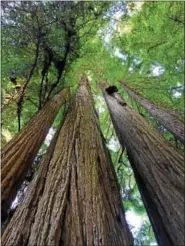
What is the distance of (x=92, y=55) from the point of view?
5652mm

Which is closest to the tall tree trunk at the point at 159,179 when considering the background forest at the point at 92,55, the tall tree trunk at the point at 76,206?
the tall tree trunk at the point at 76,206

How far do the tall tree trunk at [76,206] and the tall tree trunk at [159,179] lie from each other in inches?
8.5

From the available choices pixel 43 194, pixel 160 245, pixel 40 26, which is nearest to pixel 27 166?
pixel 43 194

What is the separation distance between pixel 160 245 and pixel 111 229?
39cm

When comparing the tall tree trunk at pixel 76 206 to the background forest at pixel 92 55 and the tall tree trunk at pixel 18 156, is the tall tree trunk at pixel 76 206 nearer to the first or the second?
the tall tree trunk at pixel 18 156

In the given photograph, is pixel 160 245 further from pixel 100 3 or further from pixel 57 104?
pixel 100 3

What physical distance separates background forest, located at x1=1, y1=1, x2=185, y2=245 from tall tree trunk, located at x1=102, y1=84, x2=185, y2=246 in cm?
74

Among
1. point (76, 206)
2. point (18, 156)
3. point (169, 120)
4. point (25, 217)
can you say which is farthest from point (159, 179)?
point (169, 120)

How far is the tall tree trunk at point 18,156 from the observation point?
1923mm

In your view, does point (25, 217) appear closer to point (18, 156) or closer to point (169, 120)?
point (18, 156)

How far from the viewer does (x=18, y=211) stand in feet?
6.46

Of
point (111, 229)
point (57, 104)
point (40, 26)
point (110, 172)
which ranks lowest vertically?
point (57, 104)

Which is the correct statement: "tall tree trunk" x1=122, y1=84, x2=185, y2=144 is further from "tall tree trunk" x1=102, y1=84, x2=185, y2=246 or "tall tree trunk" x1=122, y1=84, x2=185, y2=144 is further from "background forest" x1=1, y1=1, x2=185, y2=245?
"tall tree trunk" x1=102, y1=84, x2=185, y2=246

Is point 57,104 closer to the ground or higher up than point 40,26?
closer to the ground
